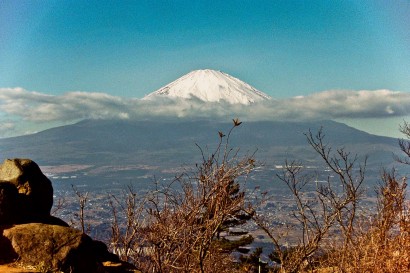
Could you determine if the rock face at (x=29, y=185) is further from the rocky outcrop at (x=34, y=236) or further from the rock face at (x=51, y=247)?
the rock face at (x=51, y=247)

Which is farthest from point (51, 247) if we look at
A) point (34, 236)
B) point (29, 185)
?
point (29, 185)

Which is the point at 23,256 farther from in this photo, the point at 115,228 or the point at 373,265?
the point at 115,228

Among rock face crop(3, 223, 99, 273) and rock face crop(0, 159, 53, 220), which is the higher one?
rock face crop(0, 159, 53, 220)

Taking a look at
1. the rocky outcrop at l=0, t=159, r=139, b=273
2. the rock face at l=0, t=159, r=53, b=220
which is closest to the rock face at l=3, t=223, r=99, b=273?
the rocky outcrop at l=0, t=159, r=139, b=273

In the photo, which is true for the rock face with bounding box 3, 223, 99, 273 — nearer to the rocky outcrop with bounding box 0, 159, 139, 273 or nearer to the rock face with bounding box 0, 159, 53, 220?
the rocky outcrop with bounding box 0, 159, 139, 273

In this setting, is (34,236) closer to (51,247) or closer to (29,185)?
(51,247)

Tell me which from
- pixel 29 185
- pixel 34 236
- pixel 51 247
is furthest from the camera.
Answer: pixel 29 185

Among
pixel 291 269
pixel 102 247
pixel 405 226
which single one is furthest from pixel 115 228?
pixel 405 226

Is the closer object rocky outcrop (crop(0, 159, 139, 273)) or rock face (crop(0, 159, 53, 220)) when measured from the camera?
rocky outcrop (crop(0, 159, 139, 273))

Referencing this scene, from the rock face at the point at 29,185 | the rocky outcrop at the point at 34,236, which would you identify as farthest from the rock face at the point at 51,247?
the rock face at the point at 29,185
